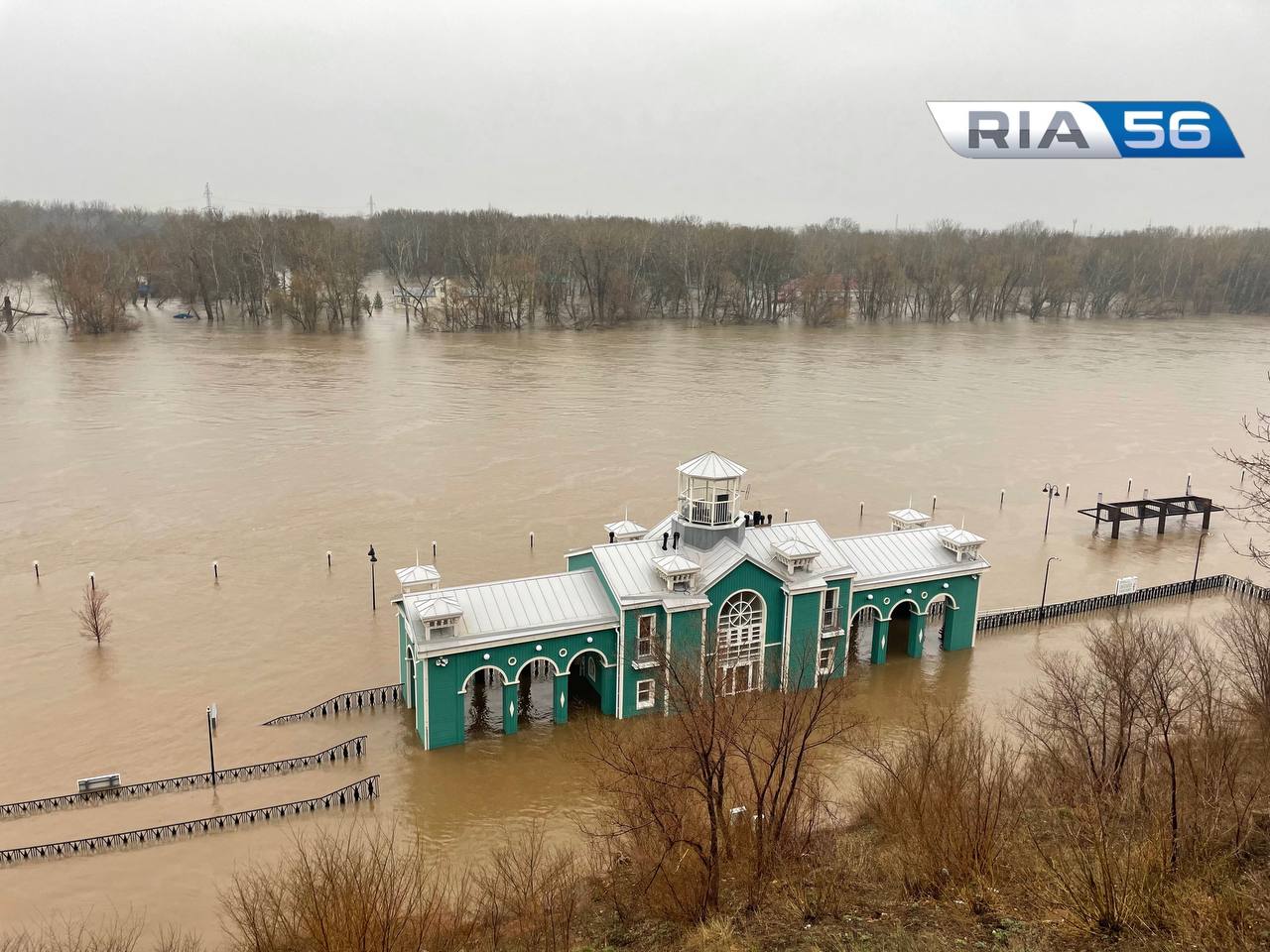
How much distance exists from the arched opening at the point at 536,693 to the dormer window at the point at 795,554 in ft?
20.6

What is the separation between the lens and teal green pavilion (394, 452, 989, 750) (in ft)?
68.9

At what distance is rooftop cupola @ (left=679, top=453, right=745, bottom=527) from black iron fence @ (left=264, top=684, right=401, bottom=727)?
8599 millimetres

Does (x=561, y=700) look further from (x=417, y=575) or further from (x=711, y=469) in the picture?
Result: (x=711, y=469)

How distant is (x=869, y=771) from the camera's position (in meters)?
19.4

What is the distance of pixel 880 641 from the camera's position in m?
25.6

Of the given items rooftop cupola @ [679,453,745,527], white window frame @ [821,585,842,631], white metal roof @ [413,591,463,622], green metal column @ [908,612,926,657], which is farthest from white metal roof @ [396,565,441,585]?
green metal column @ [908,612,926,657]

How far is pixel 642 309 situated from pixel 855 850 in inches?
3859

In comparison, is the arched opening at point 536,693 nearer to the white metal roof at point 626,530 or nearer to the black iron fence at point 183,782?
the black iron fence at point 183,782

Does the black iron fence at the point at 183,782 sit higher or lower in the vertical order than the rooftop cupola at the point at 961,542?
lower

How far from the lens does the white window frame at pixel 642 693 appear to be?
22250 mm

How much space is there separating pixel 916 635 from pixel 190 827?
60.9 feet

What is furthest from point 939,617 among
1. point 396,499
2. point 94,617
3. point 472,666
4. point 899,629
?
point 94,617

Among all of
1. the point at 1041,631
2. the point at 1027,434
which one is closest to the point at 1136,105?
the point at 1041,631

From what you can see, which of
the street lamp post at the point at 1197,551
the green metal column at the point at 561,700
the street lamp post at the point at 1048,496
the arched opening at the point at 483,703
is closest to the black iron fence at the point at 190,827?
the arched opening at the point at 483,703
